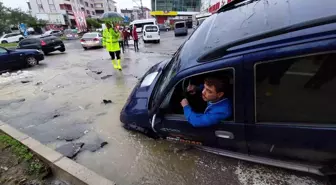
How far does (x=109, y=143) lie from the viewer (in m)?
3.44

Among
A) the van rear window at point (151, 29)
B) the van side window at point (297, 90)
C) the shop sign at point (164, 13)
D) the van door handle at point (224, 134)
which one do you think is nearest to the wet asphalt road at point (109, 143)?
the van door handle at point (224, 134)

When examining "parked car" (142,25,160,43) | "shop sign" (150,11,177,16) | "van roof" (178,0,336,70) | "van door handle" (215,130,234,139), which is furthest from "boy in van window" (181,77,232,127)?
"shop sign" (150,11,177,16)

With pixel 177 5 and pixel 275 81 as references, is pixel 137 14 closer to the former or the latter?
pixel 177 5

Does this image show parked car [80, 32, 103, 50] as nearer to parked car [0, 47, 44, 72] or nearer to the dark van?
parked car [0, 47, 44, 72]

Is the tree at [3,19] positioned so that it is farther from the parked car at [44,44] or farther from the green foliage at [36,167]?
the green foliage at [36,167]

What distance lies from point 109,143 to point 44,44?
14.2m

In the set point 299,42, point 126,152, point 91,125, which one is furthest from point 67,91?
point 299,42

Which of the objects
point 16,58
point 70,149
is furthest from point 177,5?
point 70,149

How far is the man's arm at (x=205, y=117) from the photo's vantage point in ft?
6.91

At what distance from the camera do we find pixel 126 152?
3.17 m

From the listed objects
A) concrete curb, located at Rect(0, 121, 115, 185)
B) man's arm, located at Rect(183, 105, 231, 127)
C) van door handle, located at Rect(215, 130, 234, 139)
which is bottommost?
concrete curb, located at Rect(0, 121, 115, 185)

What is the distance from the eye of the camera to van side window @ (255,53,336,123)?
1640 mm

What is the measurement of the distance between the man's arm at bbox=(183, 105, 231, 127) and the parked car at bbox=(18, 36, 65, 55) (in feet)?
51.1

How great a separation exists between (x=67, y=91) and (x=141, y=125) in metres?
4.35
